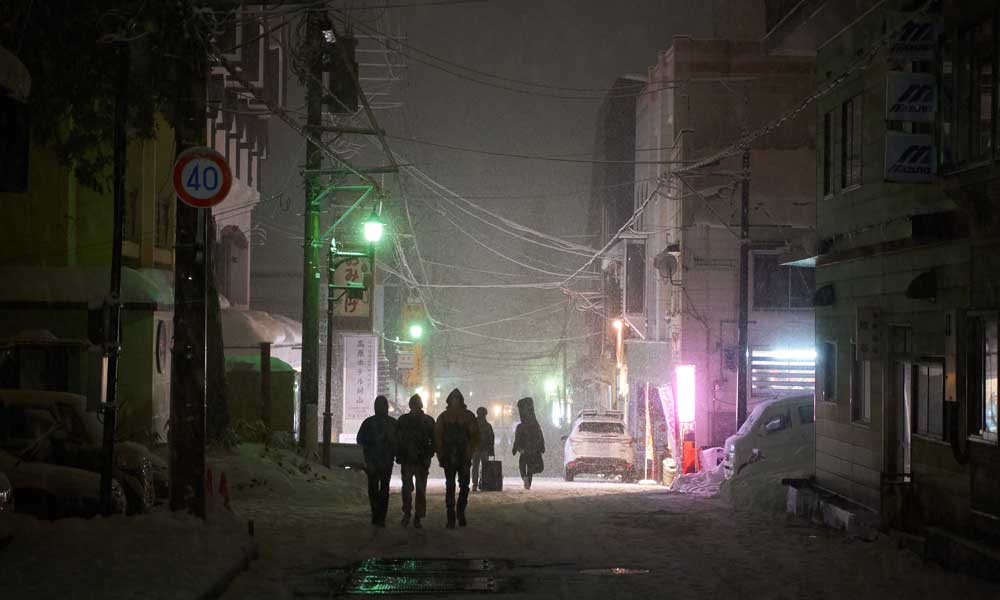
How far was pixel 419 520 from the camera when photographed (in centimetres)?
1464

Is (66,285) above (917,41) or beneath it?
beneath

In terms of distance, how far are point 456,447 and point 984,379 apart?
7.10 meters

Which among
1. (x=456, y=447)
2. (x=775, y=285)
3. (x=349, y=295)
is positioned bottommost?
(x=456, y=447)

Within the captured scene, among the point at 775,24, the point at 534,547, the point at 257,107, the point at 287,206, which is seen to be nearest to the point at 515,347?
the point at 257,107

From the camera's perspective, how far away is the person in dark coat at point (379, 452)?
14320mm

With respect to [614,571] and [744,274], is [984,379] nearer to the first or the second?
[614,571]

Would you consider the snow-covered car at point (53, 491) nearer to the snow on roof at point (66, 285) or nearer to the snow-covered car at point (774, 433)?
the snow on roof at point (66, 285)

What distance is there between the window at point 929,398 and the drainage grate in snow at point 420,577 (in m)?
6.33

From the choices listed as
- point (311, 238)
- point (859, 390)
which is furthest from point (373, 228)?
point (859, 390)

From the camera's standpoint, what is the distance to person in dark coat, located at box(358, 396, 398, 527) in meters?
14.3

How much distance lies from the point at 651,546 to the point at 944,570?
3446 millimetres

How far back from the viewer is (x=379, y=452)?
1434cm

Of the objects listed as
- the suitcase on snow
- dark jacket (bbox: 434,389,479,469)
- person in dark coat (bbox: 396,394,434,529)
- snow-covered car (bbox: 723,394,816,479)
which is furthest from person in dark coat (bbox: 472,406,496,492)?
person in dark coat (bbox: 396,394,434,529)

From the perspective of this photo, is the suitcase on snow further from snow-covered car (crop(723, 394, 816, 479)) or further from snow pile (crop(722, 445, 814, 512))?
snow-covered car (crop(723, 394, 816, 479))
